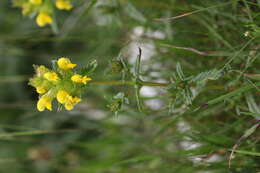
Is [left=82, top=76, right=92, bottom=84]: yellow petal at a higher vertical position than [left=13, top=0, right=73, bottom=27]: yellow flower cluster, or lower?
lower

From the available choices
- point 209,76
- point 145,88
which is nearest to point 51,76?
point 209,76

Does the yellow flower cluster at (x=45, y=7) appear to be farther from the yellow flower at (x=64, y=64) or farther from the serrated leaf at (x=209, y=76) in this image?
the serrated leaf at (x=209, y=76)

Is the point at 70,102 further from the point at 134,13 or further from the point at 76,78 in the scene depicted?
the point at 134,13

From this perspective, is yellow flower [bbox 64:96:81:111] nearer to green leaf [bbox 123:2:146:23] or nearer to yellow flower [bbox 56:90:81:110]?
yellow flower [bbox 56:90:81:110]

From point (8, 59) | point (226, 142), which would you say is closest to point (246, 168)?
point (226, 142)

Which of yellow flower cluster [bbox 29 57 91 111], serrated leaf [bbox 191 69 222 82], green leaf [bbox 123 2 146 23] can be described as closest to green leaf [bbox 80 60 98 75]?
yellow flower cluster [bbox 29 57 91 111]

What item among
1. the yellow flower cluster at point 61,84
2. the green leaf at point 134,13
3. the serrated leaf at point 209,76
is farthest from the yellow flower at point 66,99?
the green leaf at point 134,13

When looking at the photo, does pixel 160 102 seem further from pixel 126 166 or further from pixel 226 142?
pixel 226 142
